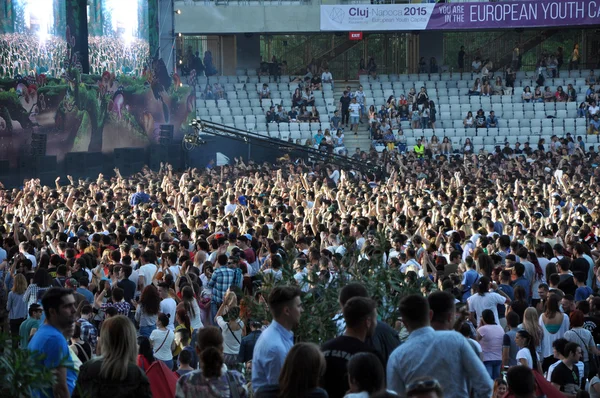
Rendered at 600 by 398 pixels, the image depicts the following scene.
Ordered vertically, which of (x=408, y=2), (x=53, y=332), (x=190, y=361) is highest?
(x=408, y=2)

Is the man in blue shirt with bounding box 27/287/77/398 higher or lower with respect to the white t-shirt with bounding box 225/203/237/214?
higher

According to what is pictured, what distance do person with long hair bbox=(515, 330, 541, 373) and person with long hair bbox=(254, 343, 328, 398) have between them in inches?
162

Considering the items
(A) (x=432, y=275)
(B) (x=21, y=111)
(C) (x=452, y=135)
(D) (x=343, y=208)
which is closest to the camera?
(A) (x=432, y=275)

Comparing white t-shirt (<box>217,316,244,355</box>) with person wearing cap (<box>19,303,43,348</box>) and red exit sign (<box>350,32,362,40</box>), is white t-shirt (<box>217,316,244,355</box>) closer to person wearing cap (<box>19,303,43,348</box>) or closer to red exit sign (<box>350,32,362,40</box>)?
person wearing cap (<box>19,303,43,348</box>)

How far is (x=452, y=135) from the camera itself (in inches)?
1362

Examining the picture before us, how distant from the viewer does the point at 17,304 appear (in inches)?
460

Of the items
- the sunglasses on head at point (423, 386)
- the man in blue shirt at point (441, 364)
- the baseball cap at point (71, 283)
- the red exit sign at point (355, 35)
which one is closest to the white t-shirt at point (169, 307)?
the baseball cap at point (71, 283)

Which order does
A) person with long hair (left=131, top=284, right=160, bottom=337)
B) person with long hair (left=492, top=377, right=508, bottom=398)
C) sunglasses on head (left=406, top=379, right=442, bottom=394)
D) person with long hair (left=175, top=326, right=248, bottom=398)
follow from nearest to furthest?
sunglasses on head (left=406, top=379, right=442, bottom=394), person with long hair (left=175, top=326, right=248, bottom=398), person with long hair (left=492, top=377, right=508, bottom=398), person with long hair (left=131, top=284, right=160, bottom=337)

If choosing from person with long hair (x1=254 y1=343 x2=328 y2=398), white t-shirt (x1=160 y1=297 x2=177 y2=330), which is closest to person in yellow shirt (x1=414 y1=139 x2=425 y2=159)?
white t-shirt (x1=160 y1=297 x2=177 y2=330)

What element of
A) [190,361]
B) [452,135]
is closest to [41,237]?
[190,361]

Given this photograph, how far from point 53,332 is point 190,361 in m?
2.48

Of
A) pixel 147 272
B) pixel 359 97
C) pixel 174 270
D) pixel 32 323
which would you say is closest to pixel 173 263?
pixel 174 270

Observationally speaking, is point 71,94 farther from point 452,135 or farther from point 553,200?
point 553,200

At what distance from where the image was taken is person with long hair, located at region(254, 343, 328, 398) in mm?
5469
